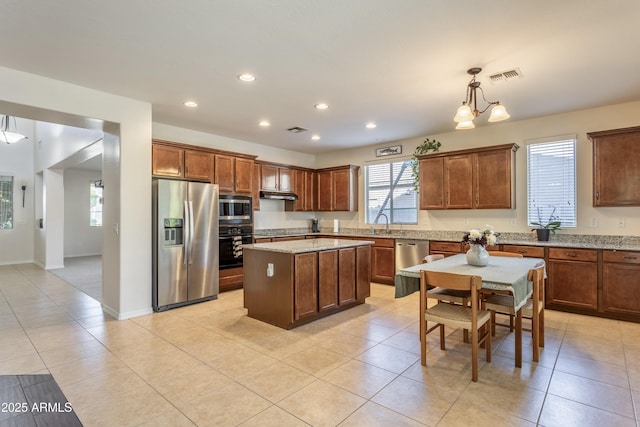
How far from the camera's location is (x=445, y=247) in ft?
17.3

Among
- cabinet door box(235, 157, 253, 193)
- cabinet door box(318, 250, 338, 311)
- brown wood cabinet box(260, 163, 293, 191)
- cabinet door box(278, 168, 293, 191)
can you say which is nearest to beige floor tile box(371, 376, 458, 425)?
cabinet door box(318, 250, 338, 311)

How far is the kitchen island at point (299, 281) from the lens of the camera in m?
3.67

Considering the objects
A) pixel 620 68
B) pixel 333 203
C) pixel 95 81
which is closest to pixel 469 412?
pixel 620 68

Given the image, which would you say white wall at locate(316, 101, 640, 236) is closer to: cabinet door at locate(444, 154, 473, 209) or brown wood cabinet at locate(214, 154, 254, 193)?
cabinet door at locate(444, 154, 473, 209)

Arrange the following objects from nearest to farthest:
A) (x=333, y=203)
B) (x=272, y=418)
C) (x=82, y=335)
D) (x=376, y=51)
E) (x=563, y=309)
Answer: (x=272, y=418) → (x=376, y=51) → (x=82, y=335) → (x=563, y=309) → (x=333, y=203)

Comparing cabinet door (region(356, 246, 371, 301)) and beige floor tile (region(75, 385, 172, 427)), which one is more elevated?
cabinet door (region(356, 246, 371, 301))

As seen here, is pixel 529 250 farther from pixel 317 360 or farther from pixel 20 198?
pixel 20 198

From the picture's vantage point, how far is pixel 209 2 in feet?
7.39

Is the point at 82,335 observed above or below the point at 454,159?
below

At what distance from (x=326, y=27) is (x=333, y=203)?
4.75 m

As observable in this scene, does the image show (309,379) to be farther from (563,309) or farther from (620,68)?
(620,68)

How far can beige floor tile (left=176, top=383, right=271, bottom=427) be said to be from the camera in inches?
81.7

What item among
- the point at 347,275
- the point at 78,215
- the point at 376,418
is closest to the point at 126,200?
the point at 347,275

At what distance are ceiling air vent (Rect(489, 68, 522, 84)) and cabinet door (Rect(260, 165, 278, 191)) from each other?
163 inches
